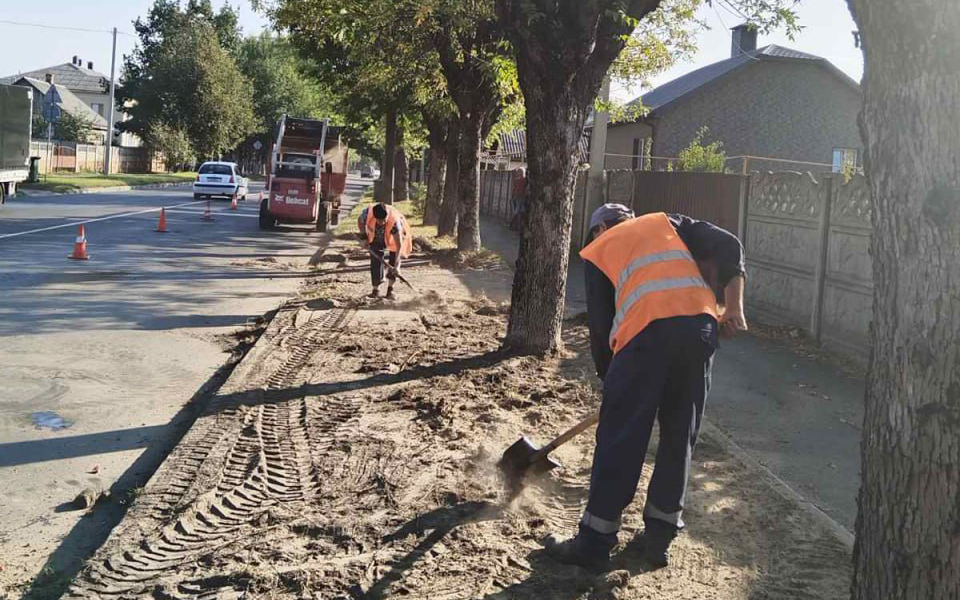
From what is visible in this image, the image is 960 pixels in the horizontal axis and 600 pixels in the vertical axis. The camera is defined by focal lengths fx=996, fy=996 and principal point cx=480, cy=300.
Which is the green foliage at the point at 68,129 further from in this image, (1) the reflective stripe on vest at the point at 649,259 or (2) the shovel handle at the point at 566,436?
(1) the reflective stripe on vest at the point at 649,259

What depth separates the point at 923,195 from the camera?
2.62 metres

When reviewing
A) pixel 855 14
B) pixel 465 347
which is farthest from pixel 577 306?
pixel 855 14

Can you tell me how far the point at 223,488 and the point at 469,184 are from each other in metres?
14.2

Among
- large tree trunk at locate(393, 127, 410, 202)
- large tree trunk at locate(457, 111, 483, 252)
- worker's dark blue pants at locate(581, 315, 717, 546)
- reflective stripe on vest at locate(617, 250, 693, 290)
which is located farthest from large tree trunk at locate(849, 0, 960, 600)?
large tree trunk at locate(393, 127, 410, 202)

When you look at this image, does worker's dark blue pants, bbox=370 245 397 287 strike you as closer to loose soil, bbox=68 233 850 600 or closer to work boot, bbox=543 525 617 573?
loose soil, bbox=68 233 850 600

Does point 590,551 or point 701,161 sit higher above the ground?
point 701,161

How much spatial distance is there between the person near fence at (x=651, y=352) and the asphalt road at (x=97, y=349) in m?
2.54

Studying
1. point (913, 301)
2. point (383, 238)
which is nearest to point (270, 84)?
point (383, 238)

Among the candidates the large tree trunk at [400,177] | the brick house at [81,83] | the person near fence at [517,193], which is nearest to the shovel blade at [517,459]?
the person near fence at [517,193]

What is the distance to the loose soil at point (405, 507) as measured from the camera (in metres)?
4.09

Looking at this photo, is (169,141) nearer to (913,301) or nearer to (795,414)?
(795,414)

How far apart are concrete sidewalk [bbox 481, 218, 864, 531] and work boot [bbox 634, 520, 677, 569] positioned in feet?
4.17

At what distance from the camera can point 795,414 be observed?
762cm

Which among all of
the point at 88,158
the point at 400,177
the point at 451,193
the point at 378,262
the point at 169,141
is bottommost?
the point at 378,262
